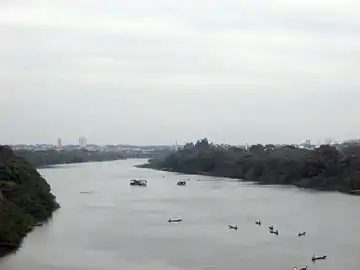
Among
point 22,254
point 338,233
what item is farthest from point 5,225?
point 338,233

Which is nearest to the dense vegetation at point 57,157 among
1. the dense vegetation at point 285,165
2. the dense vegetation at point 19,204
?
the dense vegetation at point 285,165

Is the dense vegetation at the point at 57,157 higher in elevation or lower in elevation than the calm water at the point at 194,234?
higher

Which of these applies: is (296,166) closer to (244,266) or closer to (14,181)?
(14,181)

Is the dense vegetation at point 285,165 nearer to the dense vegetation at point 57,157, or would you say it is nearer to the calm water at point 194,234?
the calm water at point 194,234

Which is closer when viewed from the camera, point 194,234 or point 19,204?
point 194,234

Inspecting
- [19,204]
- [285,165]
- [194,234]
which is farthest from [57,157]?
[194,234]

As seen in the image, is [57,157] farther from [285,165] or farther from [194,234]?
[194,234]
